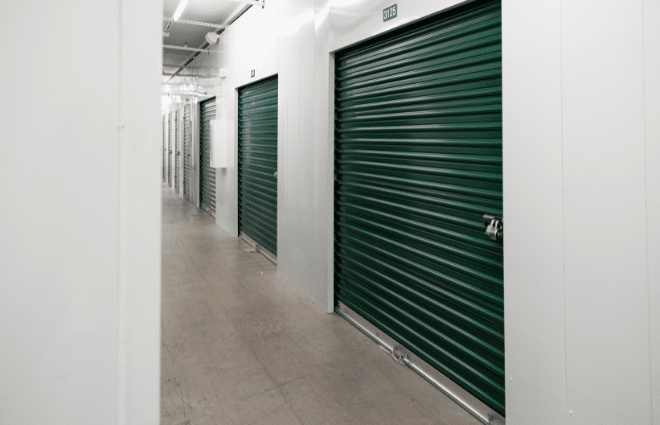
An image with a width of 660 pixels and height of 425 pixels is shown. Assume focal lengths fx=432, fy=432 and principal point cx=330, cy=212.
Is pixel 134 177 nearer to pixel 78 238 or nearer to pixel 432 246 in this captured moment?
pixel 78 238

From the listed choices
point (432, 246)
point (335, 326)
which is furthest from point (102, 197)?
point (335, 326)

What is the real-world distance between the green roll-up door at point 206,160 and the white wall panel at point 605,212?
9006 millimetres

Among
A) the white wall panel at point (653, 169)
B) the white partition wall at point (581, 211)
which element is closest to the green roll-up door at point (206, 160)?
the white partition wall at point (581, 211)

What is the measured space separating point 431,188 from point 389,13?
1.42m

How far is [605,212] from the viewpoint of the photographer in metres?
1.95

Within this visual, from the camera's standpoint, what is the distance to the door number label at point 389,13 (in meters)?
3.33

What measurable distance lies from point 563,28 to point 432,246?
5.24 feet

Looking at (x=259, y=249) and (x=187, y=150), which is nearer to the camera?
(x=259, y=249)

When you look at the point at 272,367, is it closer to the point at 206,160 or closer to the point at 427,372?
the point at 427,372

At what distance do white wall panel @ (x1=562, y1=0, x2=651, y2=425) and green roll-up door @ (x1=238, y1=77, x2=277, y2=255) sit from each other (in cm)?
466

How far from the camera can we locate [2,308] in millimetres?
637

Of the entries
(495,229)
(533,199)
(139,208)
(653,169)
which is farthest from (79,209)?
(495,229)

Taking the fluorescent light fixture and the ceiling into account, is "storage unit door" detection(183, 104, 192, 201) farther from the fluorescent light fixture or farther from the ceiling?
the fluorescent light fixture

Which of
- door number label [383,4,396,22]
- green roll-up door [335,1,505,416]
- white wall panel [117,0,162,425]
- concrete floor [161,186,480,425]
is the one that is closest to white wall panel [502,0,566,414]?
green roll-up door [335,1,505,416]
